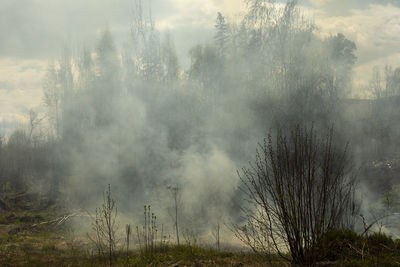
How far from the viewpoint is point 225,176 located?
55.2 ft

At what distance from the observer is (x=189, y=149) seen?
19297mm

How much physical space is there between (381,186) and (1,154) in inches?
1553

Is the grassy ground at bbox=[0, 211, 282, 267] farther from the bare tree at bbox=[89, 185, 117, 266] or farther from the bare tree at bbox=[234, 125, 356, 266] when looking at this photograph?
the bare tree at bbox=[234, 125, 356, 266]

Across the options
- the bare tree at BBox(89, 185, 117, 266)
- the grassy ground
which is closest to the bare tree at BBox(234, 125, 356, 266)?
the grassy ground

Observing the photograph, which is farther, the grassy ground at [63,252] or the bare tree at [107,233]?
the grassy ground at [63,252]

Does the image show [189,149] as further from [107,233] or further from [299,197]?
[299,197]

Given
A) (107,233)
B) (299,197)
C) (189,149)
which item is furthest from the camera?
(189,149)

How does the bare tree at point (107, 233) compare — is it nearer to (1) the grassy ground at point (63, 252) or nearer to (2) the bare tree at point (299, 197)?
(1) the grassy ground at point (63, 252)

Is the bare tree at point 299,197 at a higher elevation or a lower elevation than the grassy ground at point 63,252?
higher

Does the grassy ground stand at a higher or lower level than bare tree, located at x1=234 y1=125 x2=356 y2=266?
lower

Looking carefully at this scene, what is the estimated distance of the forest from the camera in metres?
12.3

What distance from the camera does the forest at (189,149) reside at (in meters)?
12.3

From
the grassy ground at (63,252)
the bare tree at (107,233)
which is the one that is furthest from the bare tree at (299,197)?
the bare tree at (107,233)

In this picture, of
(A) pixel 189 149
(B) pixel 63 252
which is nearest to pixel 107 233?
(B) pixel 63 252
